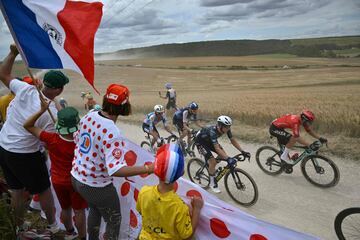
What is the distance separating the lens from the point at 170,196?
2.94 metres

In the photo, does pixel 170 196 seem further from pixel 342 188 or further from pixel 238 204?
pixel 342 188

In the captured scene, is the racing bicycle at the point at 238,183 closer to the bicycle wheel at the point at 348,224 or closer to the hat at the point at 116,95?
the bicycle wheel at the point at 348,224

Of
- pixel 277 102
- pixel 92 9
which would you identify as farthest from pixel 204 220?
pixel 277 102

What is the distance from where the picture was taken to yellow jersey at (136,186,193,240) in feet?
9.56

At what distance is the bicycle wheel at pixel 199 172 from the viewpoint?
320 inches

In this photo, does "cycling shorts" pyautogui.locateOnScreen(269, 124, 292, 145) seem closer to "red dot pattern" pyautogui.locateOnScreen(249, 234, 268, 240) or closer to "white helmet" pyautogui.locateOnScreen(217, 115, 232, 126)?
"white helmet" pyautogui.locateOnScreen(217, 115, 232, 126)

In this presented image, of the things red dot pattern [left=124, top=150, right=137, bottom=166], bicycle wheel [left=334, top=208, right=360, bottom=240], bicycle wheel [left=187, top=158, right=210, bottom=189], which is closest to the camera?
red dot pattern [left=124, top=150, right=137, bottom=166]

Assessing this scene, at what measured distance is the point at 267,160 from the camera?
8.89 metres

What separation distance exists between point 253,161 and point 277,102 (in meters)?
12.7

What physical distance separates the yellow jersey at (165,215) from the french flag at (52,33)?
6.21 feet

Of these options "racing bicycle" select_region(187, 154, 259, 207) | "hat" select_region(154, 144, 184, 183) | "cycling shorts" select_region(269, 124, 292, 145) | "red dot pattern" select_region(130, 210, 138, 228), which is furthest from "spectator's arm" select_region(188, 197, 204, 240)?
"cycling shorts" select_region(269, 124, 292, 145)

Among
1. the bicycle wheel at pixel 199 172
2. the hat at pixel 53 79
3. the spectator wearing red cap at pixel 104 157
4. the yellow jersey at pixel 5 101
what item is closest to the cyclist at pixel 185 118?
the bicycle wheel at pixel 199 172

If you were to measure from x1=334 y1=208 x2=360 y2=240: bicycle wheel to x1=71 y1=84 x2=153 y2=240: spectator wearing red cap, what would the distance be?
10.7ft

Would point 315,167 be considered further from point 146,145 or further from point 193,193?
point 146,145
